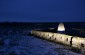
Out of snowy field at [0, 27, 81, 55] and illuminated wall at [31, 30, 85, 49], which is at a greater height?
illuminated wall at [31, 30, 85, 49]

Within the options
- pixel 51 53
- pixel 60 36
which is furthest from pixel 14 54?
pixel 60 36

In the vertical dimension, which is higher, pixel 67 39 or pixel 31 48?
pixel 67 39

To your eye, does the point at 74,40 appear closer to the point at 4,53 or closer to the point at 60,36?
the point at 60,36

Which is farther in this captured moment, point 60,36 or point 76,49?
point 60,36

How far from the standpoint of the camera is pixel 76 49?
1458cm

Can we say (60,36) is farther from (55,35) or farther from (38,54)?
(38,54)

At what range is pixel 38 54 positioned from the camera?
44.2ft

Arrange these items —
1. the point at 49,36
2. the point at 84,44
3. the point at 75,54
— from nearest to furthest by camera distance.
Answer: the point at 75,54 < the point at 84,44 < the point at 49,36

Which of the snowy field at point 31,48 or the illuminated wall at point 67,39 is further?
the illuminated wall at point 67,39

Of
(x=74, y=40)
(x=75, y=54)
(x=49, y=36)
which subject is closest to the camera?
(x=75, y=54)

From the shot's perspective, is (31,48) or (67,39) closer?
(31,48)

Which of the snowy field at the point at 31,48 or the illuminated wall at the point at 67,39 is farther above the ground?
the illuminated wall at the point at 67,39

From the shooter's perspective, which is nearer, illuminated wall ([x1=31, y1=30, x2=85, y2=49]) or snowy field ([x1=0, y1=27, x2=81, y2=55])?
snowy field ([x1=0, y1=27, x2=81, y2=55])

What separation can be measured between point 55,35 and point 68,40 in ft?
12.1
